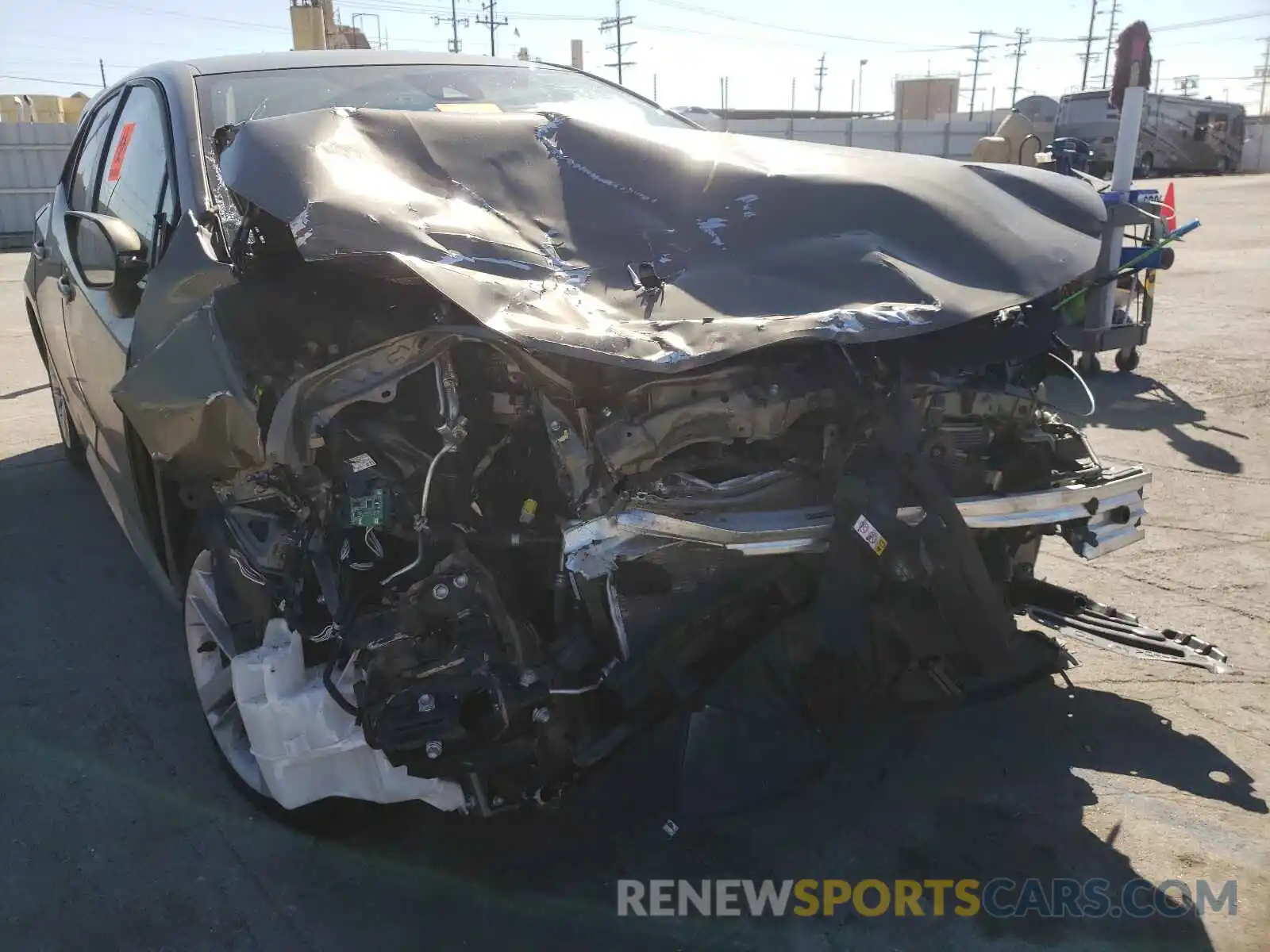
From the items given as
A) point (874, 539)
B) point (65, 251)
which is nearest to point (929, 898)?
point (874, 539)

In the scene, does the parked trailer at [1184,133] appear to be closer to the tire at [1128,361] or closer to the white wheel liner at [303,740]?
the tire at [1128,361]

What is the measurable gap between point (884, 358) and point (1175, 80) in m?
80.8

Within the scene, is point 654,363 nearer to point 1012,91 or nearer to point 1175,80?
point 1175,80

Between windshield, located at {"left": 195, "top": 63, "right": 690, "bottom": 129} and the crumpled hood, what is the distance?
2.04 feet

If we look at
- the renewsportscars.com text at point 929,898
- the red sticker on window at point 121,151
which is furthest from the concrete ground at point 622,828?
the red sticker on window at point 121,151

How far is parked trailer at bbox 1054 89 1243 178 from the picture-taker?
35250 millimetres

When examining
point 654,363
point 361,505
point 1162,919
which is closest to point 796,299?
point 654,363

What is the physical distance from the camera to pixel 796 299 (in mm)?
2326

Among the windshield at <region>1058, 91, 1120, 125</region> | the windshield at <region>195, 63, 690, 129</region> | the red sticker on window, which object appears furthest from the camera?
the windshield at <region>1058, 91, 1120, 125</region>

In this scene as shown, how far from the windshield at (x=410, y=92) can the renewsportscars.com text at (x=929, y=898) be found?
2410mm

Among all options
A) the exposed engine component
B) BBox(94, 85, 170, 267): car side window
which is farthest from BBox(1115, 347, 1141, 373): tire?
BBox(94, 85, 170, 267): car side window

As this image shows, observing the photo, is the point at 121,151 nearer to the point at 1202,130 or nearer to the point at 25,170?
the point at 25,170

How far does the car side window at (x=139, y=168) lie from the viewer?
125 inches

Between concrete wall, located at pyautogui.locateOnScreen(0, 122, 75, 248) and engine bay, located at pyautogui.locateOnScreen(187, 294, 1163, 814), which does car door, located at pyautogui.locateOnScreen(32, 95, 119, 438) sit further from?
concrete wall, located at pyautogui.locateOnScreen(0, 122, 75, 248)
